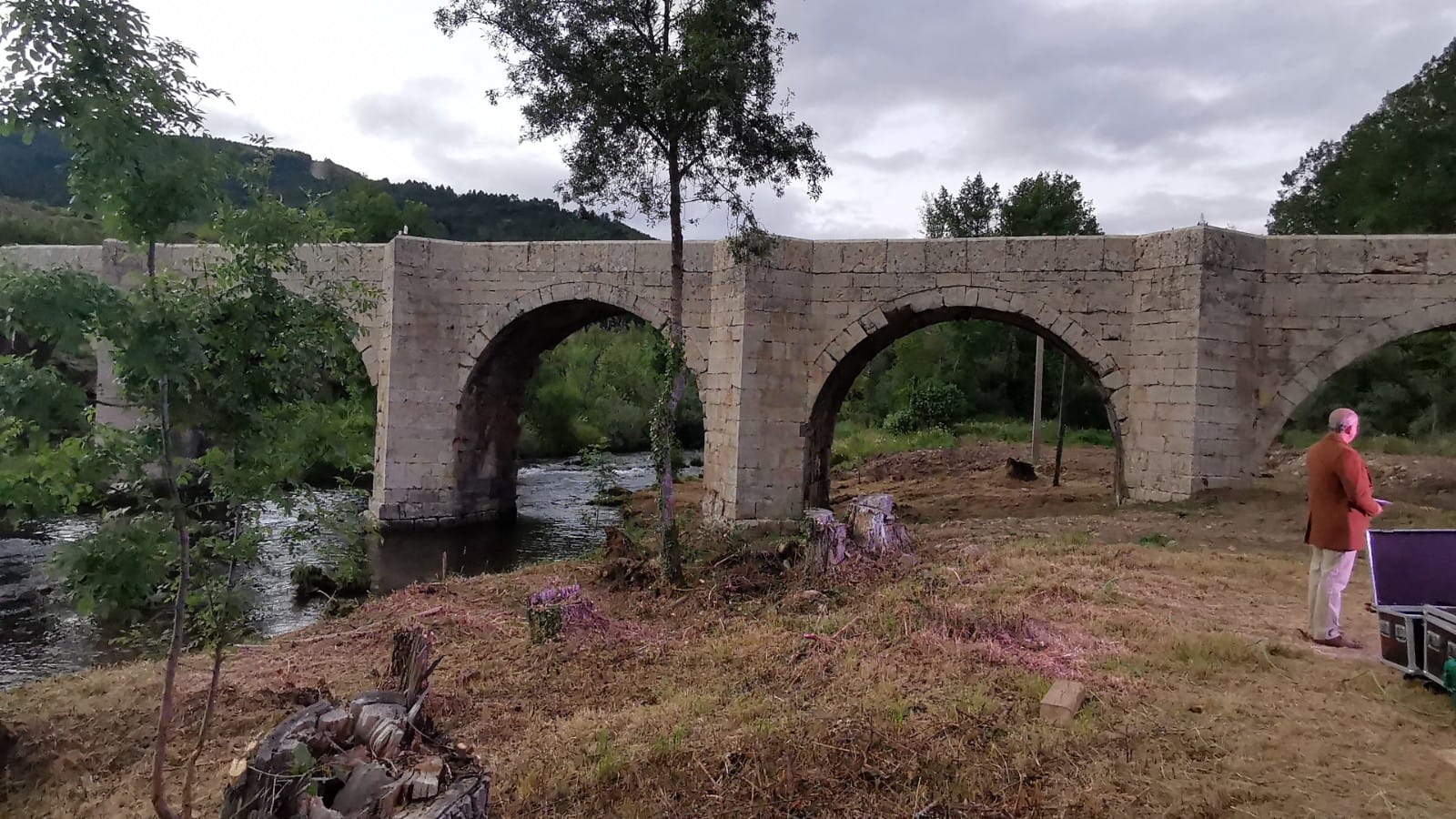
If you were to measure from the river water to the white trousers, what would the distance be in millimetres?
5516

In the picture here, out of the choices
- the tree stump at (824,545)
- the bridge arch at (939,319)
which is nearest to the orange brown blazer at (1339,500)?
the tree stump at (824,545)

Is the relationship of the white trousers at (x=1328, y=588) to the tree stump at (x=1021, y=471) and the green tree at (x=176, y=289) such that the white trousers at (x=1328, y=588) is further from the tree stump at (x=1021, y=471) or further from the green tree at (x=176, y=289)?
the tree stump at (x=1021, y=471)

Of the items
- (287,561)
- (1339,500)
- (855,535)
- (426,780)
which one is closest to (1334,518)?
(1339,500)

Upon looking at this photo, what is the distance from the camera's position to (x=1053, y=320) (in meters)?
10.9

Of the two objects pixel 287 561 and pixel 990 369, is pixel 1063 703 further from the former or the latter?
pixel 990 369

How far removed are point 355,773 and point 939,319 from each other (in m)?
10.5

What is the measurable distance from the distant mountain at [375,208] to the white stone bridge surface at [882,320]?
13.2 m

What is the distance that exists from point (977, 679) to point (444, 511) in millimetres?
11310

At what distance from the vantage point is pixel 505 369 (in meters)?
14.8

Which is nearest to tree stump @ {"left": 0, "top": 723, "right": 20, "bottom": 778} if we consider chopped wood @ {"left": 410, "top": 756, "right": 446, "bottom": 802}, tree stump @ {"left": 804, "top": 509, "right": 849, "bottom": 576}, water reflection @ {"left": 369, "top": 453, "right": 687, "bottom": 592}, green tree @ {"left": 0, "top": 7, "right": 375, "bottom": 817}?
green tree @ {"left": 0, "top": 7, "right": 375, "bottom": 817}

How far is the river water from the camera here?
290 inches

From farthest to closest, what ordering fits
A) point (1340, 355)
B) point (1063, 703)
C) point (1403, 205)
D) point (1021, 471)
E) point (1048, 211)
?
point (1048, 211), point (1403, 205), point (1021, 471), point (1340, 355), point (1063, 703)


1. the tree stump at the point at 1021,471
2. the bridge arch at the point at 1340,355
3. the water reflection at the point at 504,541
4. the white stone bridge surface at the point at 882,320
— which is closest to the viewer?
the bridge arch at the point at 1340,355

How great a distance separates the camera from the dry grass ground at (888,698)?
3.32 m
